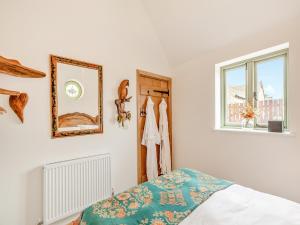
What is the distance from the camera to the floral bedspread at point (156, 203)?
1.05m

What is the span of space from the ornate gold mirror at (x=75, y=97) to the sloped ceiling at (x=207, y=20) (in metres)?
1.31

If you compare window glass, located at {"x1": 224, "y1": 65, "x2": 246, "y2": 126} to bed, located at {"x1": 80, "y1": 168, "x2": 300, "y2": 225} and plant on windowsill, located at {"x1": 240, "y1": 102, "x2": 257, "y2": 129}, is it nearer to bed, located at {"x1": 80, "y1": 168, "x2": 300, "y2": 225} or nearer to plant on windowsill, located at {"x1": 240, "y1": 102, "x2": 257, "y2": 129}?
plant on windowsill, located at {"x1": 240, "y1": 102, "x2": 257, "y2": 129}

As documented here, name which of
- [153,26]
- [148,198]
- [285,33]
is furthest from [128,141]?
[285,33]

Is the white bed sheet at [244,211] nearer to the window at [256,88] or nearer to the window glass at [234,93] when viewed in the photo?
the window at [256,88]

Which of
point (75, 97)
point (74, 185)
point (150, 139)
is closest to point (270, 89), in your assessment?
point (150, 139)

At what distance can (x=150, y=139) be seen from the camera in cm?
261

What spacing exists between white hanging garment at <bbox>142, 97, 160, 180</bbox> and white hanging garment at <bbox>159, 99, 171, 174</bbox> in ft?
0.60

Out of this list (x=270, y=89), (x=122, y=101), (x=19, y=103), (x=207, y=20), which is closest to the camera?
(x=19, y=103)

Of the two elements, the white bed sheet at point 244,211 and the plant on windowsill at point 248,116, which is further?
the plant on windowsill at point 248,116

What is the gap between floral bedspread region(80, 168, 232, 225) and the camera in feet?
3.44

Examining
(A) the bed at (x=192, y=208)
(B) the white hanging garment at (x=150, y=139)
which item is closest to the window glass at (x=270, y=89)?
(A) the bed at (x=192, y=208)

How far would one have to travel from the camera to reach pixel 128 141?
7.87 ft

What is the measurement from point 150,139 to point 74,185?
1.23 meters

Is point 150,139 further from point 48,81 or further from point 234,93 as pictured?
point 48,81
